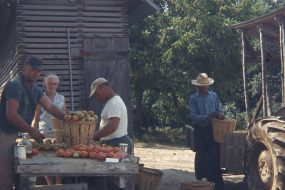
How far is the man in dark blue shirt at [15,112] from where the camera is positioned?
7445 mm

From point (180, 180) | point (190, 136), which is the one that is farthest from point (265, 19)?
point (180, 180)

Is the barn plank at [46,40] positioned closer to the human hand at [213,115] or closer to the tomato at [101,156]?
the human hand at [213,115]

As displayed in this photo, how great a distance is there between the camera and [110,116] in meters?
8.14

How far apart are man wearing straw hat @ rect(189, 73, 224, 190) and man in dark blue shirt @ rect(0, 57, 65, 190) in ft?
12.9

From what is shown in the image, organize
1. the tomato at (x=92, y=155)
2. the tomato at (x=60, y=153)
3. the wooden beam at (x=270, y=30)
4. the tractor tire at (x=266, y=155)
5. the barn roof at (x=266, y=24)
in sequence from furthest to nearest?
1. the wooden beam at (x=270, y=30)
2. the barn roof at (x=266, y=24)
3. the tractor tire at (x=266, y=155)
4. the tomato at (x=60, y=153)
5. the tomato at (x=92, y=155)

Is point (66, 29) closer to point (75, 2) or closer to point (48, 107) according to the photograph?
point (75, 2)

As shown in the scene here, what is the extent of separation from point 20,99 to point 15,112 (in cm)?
23

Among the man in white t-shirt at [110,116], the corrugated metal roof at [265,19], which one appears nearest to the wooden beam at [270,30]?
the corrugated metal roof at [265,19]

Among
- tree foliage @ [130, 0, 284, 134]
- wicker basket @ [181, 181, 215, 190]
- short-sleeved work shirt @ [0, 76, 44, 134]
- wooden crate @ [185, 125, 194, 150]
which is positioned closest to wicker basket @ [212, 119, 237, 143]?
wooden crate @ [185, 125, 194, 150]

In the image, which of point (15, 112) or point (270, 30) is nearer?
point (15, 112)

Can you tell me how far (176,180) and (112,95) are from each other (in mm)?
4747

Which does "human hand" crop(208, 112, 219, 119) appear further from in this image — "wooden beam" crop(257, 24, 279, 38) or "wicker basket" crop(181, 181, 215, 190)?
"wooden beam" crop(257, 24, 279, 38)

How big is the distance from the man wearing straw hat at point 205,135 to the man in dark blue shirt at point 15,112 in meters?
3.94

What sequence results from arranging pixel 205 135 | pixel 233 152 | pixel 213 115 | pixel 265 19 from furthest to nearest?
pixel 265 19, pixel 205 135, pixel 213 115, pixel 233 152
